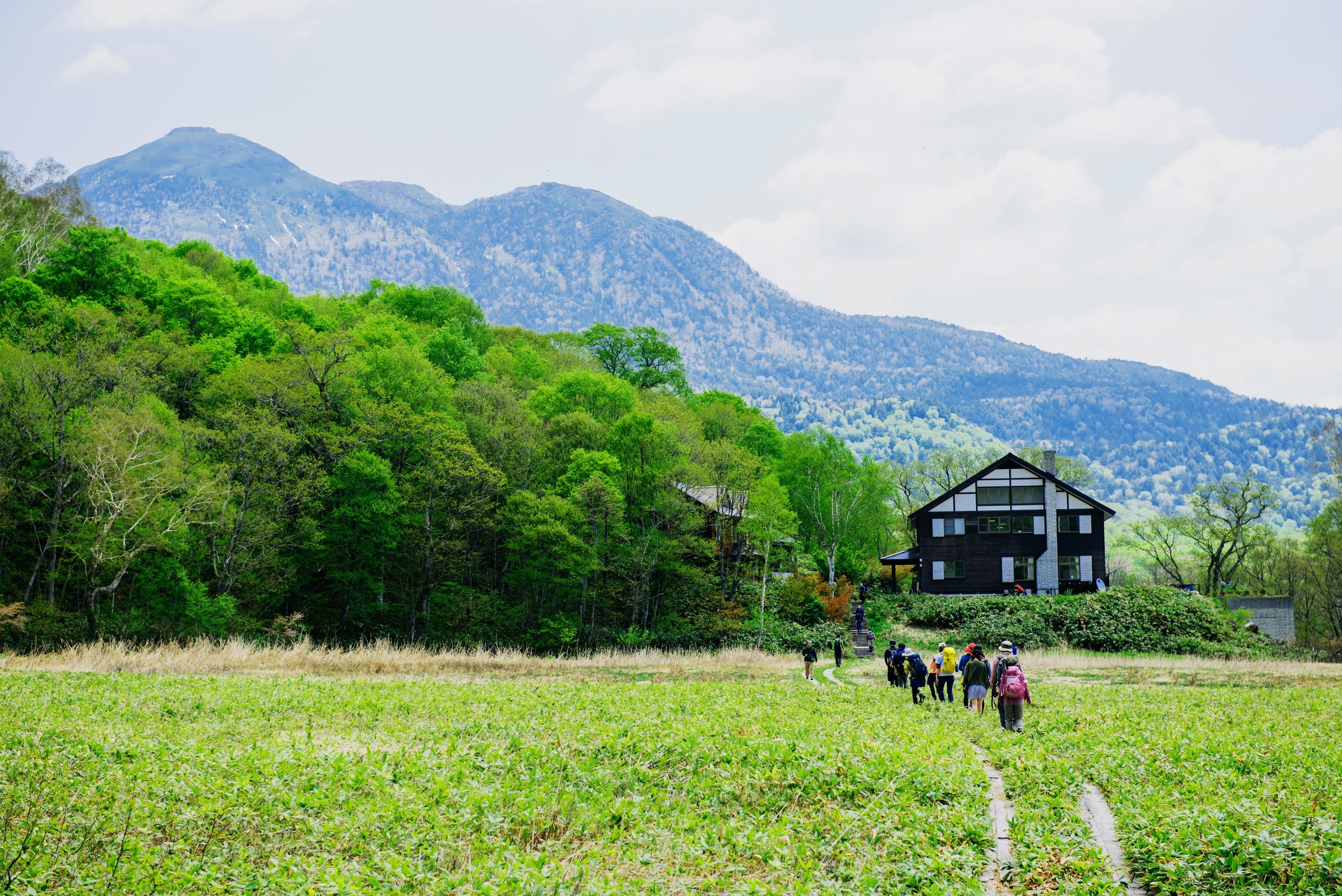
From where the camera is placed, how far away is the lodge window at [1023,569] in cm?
5875

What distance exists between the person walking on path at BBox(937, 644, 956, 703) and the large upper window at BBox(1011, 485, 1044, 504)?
4014cm

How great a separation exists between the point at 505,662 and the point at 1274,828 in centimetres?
2867

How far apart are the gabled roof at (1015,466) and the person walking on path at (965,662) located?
118 ft

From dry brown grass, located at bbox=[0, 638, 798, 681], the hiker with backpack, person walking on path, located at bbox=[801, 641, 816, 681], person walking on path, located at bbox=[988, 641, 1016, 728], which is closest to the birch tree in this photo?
dry brown grass, located at bbox=[0, 638, 798, 681]

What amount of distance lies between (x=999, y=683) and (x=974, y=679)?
2278 mm

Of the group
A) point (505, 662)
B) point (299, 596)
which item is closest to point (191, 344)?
point (299, 596)

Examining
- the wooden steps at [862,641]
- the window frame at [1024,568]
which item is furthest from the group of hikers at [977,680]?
the window frame at [1024,568]

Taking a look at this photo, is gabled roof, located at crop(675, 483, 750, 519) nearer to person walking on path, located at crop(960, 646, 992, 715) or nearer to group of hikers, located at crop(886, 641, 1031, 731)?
group of hikers, located at crop(886, 641, 1031, 731)

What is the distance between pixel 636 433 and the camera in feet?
181

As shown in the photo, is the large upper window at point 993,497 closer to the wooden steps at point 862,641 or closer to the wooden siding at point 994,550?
the wooden siding at point 994,550

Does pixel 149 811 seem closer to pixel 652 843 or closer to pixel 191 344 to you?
pixel 652 843

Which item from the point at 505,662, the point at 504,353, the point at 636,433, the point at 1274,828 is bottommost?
the point at 505,662

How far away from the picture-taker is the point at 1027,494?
59.4 meters

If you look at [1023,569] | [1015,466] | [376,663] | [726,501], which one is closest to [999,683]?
[376,663]
